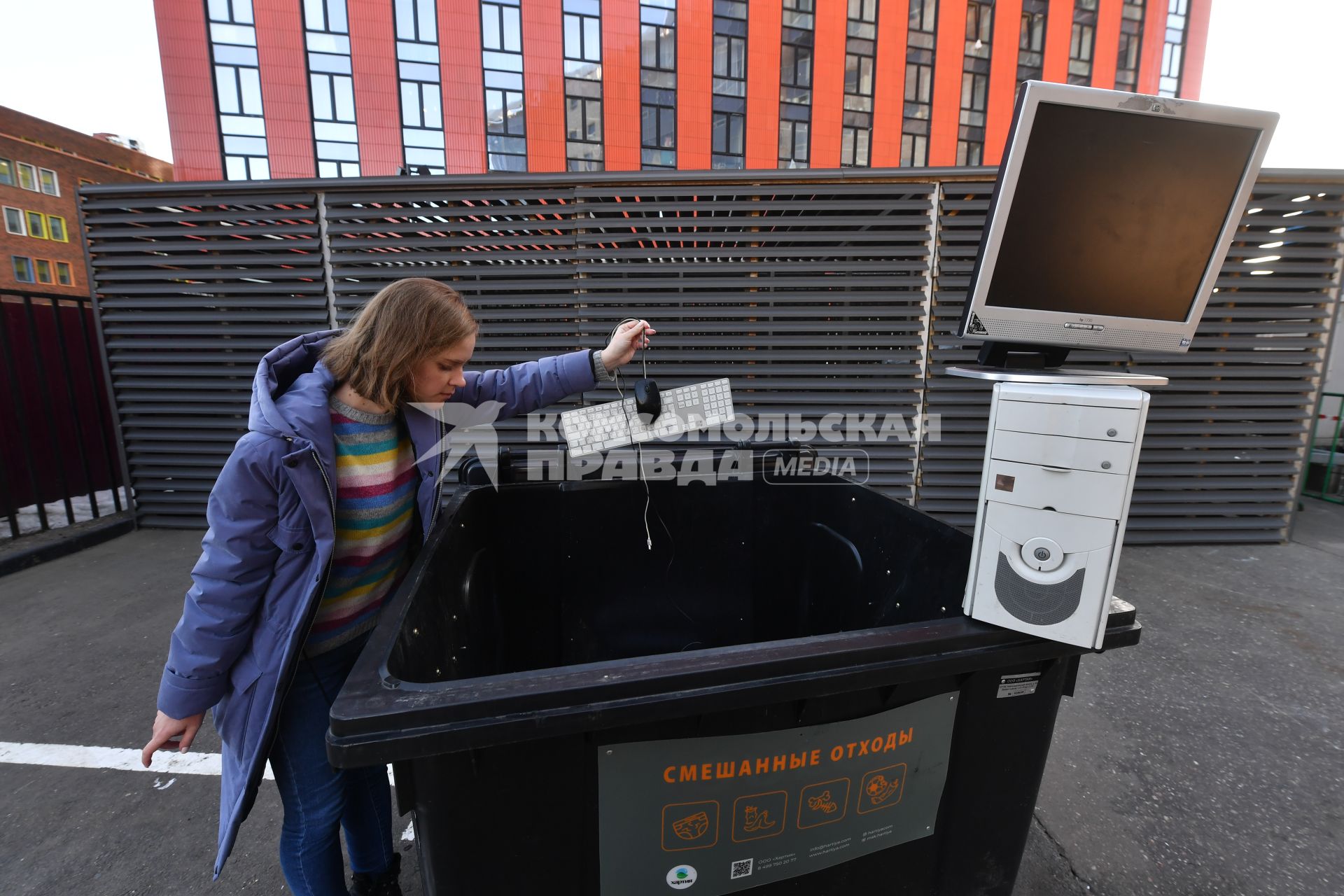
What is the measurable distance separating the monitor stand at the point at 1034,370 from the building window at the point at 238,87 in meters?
23.0

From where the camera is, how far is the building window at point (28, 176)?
117 feet

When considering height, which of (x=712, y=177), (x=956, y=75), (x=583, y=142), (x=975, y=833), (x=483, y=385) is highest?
(x=956, y=75)

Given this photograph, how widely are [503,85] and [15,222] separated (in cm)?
3989

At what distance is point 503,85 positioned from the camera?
18.7 m

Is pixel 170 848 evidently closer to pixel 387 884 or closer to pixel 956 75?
pixel 387 884

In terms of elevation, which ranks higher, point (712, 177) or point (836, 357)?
point (712, 177)

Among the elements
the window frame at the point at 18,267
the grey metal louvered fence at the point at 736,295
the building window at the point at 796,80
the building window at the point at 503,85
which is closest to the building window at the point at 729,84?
the building window at the point at 796,80

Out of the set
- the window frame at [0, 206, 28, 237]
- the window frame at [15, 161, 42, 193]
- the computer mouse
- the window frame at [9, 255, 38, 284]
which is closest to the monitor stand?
the computer mouse

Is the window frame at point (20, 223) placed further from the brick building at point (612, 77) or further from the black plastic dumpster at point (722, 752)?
the black plastic dumpster at point (722, 752)

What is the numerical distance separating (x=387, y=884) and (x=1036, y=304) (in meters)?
2.31

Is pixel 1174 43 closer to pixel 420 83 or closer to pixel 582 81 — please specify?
pixel 582 81

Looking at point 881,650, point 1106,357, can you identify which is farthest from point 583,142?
point 881,650

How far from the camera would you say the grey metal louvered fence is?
422 centimetres

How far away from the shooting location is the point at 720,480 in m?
2.17
